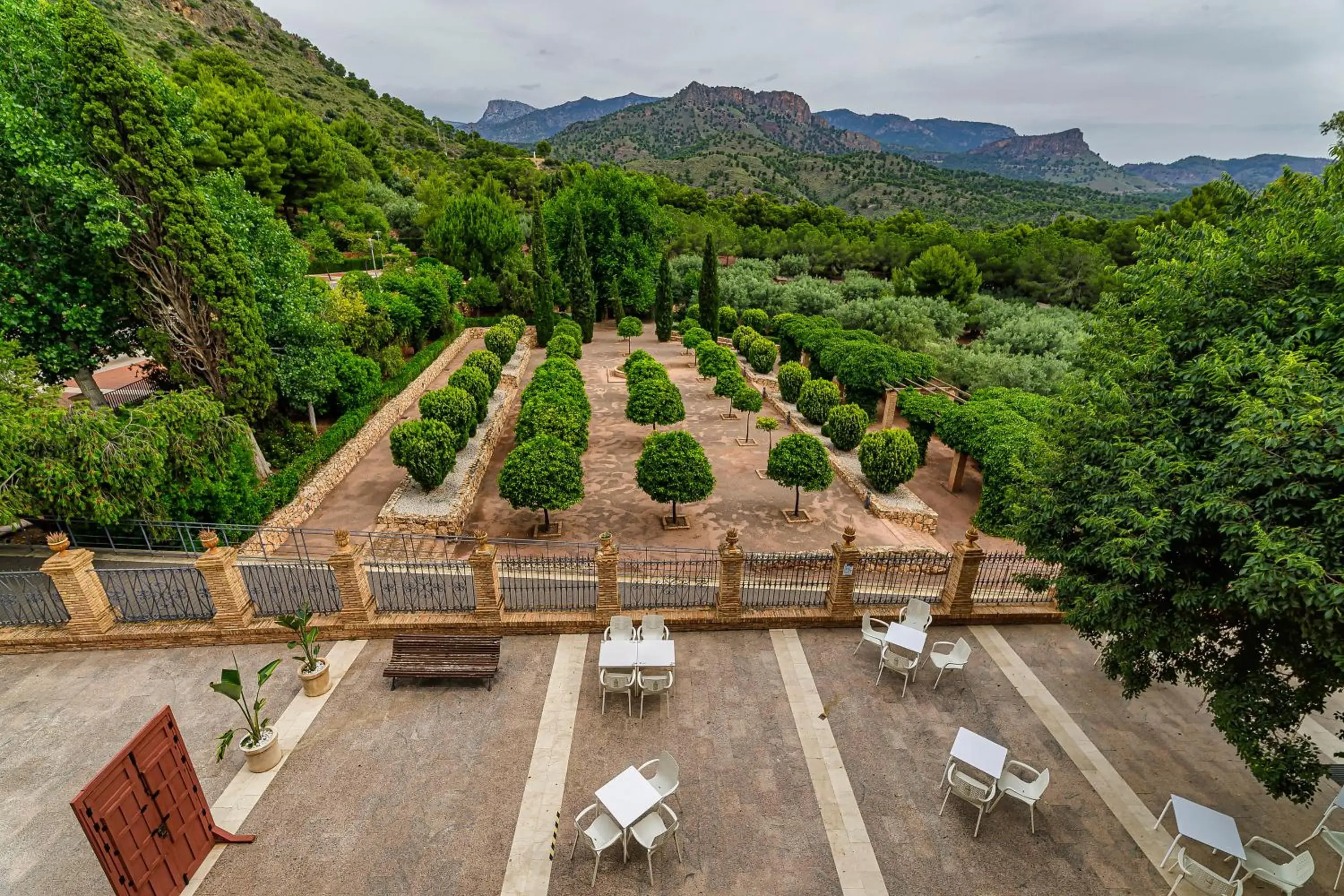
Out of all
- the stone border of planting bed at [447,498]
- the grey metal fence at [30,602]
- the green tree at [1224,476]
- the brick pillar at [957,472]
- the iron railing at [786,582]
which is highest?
the green tree at [1224,476]

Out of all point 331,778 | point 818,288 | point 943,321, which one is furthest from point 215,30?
point 331,778

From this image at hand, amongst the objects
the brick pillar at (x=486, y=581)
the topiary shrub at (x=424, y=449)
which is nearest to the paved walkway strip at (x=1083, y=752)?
the brick pillar at (x=486, y=581)

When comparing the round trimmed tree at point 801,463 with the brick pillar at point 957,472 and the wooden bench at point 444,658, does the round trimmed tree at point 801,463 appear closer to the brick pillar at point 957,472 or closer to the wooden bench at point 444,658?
the brick pillar at point 957,472

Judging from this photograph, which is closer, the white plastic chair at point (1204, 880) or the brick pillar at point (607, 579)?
the white plastic chair at point (1204, 880)

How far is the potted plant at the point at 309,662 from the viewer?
8.29 m

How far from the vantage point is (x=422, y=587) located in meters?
11.7

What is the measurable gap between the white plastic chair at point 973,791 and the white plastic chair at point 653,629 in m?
4.48

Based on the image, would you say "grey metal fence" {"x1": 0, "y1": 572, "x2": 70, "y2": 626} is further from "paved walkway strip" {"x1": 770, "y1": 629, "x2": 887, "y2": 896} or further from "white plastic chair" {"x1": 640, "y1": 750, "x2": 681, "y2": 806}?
"paved walkway strip" {"x1": 770, "y1": 629, "x2": 887, "y2": 896}

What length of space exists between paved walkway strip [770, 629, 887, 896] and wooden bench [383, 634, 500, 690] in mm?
4839

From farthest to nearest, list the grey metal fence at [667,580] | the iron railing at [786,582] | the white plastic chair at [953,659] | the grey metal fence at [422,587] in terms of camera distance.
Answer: the grey metal fence at [667,580] → the iron railing at [786,582] → the grey metal fence at [422,587] → the white plastic chair at [953,659]

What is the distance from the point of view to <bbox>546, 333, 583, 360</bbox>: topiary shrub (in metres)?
29.2

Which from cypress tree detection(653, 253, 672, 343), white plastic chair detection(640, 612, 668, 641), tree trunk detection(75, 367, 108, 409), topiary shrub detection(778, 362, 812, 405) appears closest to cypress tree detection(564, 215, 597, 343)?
cypress tree detection(653, 253, 672, 343)

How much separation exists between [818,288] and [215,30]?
356ft

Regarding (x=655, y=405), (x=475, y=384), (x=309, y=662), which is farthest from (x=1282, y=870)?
(x=475, y=384)
